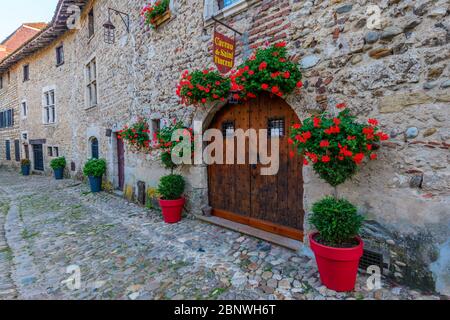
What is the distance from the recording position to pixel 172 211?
466 cm

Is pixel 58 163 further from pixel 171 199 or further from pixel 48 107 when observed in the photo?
pixel 171 199

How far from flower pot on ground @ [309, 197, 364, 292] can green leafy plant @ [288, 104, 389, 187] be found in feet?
1.08

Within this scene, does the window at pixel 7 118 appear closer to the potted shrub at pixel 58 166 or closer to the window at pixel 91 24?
the potted shrub at pixel 58 166

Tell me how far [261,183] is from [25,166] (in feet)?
48.1

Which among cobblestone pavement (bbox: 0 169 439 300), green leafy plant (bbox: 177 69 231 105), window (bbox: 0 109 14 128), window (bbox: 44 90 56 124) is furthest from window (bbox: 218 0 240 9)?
window (bbox: 0 109 14 128)

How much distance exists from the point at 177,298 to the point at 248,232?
63.3 inches

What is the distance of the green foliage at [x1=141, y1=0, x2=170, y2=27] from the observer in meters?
5.03

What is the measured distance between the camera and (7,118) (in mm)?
15875

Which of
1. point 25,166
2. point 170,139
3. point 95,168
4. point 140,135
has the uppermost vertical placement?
point 140,135

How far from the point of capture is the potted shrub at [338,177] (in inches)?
91.1

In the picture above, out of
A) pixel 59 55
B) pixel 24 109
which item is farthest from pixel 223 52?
pixel 24 109

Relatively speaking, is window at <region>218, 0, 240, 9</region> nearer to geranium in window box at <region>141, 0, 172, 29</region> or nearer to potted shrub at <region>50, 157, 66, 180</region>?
geranium in window box at <region>141, 0, 172, 29</region>

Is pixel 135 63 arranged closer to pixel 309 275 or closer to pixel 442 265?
pixel 309 275

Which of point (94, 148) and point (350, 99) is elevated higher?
point (350, 99)
